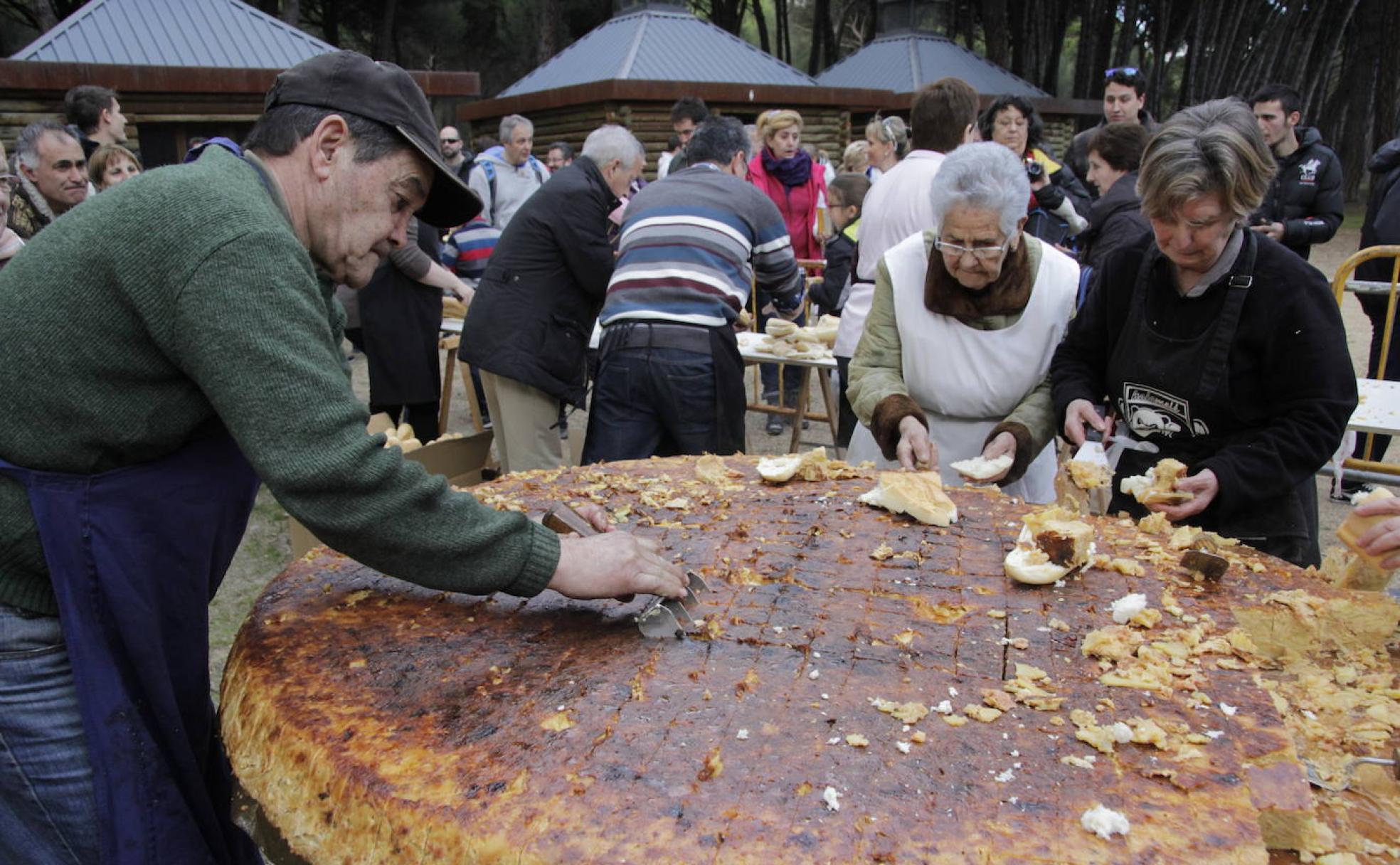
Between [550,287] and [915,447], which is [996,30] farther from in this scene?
[915,447]

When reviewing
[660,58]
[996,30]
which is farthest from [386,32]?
[996,30]

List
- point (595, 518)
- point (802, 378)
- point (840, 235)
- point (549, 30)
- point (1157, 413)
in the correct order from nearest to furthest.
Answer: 1. point (595, 518)
2. point (1157, 413)
3. point (802, 378)
4. point (840, 235)
5. point (549, 30)

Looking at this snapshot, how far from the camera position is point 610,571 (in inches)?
67.1

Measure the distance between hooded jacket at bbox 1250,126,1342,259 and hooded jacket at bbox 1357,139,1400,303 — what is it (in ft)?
0.77

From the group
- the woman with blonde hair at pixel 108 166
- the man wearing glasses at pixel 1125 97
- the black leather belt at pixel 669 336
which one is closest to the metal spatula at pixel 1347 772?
the black leather belt at pixel 669 336

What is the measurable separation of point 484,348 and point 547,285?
469 mm

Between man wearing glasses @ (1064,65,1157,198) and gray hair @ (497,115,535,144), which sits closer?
man wearing glasses @ (1064,65,1157,198)

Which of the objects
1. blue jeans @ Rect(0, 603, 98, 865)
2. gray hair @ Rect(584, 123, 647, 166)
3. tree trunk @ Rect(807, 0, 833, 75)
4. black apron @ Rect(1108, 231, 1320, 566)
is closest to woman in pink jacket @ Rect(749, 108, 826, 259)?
gray hair @ Rect(584, 123, 647, 166)

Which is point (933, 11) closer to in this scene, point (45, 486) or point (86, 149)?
point (86, 149)

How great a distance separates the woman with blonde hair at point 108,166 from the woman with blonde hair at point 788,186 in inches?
168

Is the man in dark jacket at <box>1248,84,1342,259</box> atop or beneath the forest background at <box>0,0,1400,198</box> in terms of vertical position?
beneath

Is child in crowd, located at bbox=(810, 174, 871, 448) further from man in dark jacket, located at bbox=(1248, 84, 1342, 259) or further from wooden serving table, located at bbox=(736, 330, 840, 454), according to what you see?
man in dark jacket, located at bbox=(1248, 84, 1342, 259)

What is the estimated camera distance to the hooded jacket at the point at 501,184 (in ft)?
27.9

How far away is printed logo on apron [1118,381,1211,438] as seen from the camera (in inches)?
99.3
